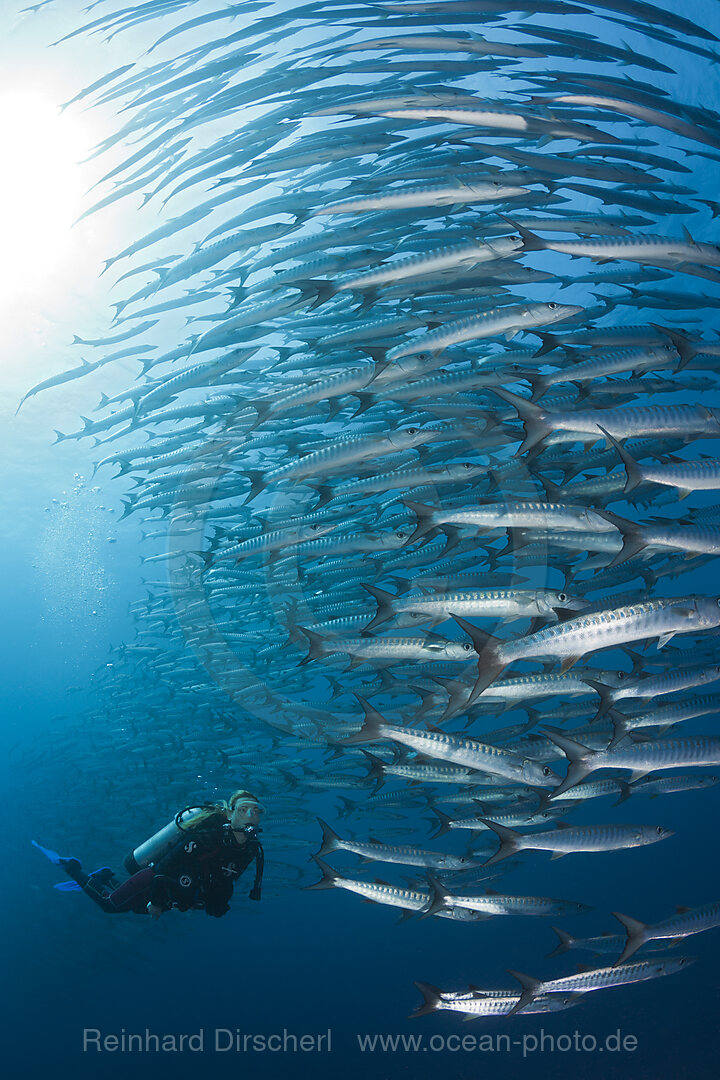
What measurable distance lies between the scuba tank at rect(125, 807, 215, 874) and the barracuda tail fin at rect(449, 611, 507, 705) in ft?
12.4

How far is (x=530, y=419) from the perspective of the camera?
3.47 m

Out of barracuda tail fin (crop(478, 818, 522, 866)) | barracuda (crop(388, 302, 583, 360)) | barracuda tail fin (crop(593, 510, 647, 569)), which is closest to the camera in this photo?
barracuda tail fin (crop(593, 510, 647, 569))

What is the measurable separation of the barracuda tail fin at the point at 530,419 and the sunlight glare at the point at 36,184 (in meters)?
7.58

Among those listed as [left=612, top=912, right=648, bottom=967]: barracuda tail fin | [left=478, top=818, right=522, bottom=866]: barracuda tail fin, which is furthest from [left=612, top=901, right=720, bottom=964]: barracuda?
[left=478, top=818, right=522, bottom=866]: barracuda tail fin

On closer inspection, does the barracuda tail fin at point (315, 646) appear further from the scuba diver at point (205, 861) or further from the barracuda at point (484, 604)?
the scuba diver at point (205, 861)

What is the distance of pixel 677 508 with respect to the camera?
92.8ft

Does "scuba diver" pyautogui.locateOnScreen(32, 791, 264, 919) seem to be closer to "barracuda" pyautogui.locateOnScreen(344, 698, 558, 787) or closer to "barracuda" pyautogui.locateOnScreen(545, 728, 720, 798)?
"barracuda" pyautogui.locateOnScreen(344, 698, 558, 787)

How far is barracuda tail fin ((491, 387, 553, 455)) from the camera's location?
11.2 ft

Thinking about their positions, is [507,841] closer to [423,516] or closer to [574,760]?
[574,760]

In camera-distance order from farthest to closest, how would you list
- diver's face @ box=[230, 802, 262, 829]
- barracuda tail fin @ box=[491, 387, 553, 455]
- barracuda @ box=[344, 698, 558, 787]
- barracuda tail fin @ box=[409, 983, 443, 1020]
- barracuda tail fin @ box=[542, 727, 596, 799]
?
diver's face @ box=[230, 802, 262, 829] < barracuda tail fin @ box=[409, 983, 443, 1020] < barracuda @ box=[344, 698, 558, 787] < barracuda tail fin @ box=[542, 727, 596, 799] < barracuda tail fin @ box=[491, 387, 553, 455]

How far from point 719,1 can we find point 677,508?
68.6ft

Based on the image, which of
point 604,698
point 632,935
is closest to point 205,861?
point 632,935

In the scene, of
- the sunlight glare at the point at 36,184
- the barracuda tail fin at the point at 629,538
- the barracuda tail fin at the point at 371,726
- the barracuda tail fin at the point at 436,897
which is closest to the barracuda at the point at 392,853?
the barracuda tail fin at the point at 436,897

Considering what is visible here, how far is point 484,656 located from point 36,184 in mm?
12928
